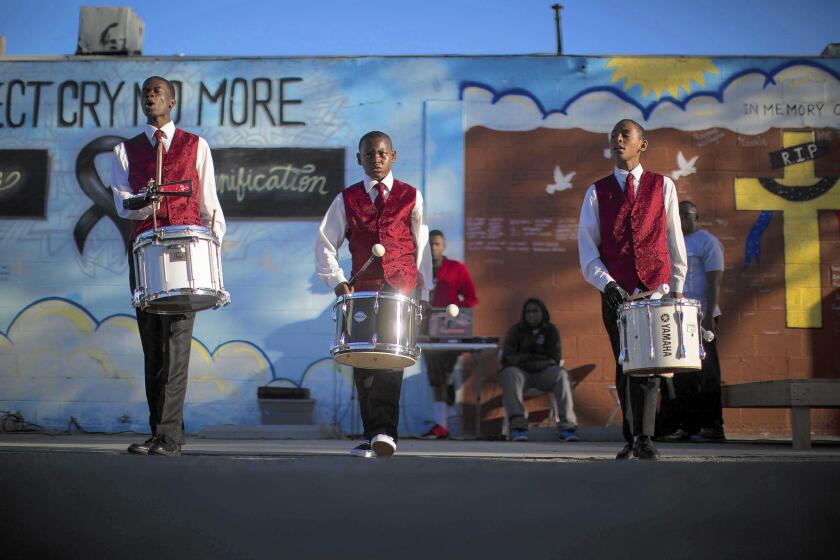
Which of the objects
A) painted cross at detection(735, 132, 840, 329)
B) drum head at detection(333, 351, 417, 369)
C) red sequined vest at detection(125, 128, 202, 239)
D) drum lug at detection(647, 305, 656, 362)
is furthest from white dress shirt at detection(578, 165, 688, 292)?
painted cross at detection(735, 132, 840, 329)

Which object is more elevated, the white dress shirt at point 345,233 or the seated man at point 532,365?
the white dress shirt at point 345,233

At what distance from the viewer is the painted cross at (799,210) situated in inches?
395

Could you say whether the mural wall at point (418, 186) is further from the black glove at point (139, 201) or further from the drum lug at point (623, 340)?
the black glove at point (139, 201)

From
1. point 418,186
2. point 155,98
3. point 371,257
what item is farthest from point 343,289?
point 418,186

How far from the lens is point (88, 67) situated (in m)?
10.7

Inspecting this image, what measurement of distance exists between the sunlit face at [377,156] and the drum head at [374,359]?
0.93m

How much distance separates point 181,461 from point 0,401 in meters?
7.69

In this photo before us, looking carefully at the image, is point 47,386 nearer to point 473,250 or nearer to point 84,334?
point 84,334

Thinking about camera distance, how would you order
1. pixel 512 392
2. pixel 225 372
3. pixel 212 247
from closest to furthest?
1. pixel 212 247
2. pixel 512 392
3. pixel 225 372

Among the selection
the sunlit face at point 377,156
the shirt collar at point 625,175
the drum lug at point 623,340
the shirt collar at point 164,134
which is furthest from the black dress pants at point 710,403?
the shirt collar at point 164,134

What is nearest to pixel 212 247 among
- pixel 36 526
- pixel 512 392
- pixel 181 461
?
pixel 181 461

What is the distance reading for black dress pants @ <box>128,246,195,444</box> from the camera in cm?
488

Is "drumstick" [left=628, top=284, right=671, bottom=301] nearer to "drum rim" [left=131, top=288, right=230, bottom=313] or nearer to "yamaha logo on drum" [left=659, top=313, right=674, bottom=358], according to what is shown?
"yamaha logo on drum" [left=659, top=313, right=674, bottom=358]

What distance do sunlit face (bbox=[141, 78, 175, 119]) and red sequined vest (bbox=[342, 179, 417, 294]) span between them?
991 millimetres
